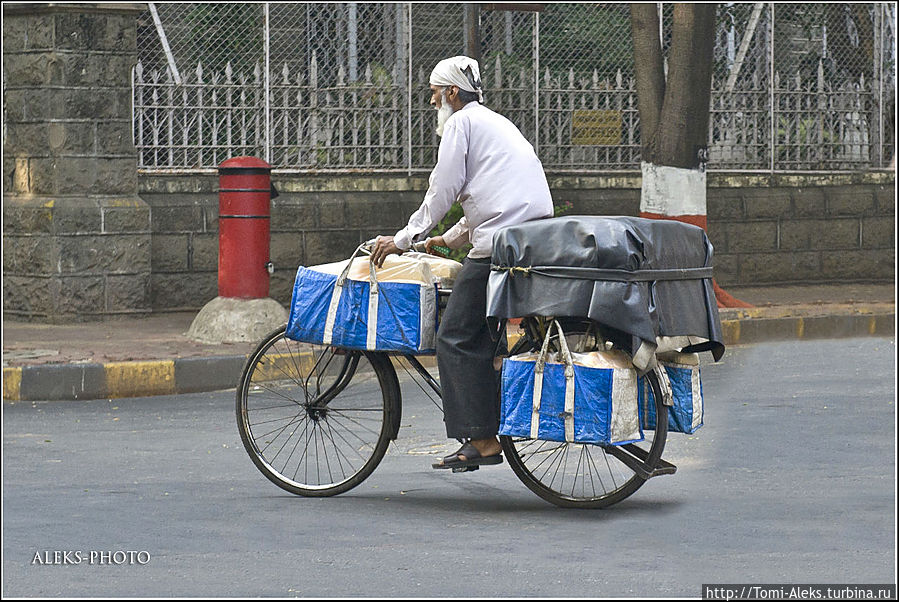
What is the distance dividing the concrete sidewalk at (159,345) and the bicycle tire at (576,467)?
122 inches

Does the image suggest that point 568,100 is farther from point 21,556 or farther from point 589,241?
point 21,556

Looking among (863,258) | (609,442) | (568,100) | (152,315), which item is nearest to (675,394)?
(609,442)

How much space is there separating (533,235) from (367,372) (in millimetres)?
1269

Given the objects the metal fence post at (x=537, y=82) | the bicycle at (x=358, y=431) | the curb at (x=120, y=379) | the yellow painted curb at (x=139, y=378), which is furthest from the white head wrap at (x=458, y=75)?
the metal fence post at (x=537, y=82)

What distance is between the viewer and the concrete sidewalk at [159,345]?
9531mm

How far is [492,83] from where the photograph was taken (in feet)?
47.9

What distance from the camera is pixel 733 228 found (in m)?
15.5

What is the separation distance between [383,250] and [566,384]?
101cm

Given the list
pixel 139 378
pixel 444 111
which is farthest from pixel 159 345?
pixel 444 111

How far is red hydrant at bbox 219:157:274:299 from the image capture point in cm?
1095

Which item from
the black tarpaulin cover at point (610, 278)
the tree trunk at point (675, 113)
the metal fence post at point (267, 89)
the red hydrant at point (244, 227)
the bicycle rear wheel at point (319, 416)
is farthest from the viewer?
the metal fence post at point (267, 89)

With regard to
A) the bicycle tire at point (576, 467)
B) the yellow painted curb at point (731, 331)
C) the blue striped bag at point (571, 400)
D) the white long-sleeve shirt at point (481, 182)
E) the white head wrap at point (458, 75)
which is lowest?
the yellow painted curb at point (731, 331)

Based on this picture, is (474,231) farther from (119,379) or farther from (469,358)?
(119,379)

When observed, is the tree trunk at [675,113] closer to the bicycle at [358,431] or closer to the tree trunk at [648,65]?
the tree trunk at [648,65]
